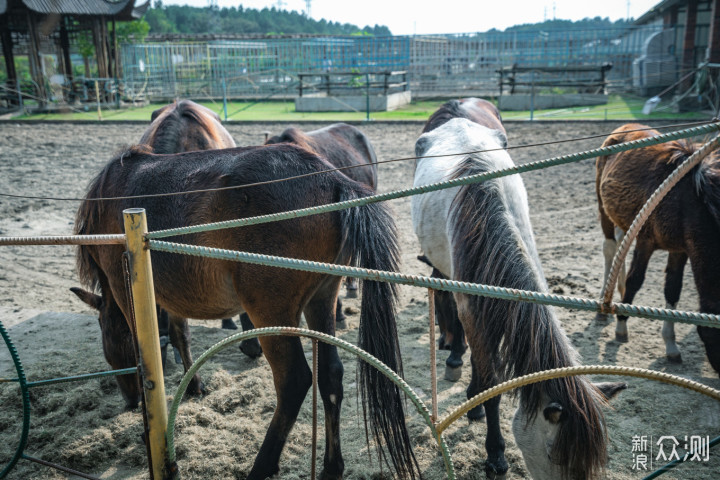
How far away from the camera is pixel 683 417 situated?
3279mm

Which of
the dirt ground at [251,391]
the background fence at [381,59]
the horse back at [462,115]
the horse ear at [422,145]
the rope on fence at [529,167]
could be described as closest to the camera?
the rope on fence at [529,167]

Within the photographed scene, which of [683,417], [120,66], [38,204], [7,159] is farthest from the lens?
[120,66]

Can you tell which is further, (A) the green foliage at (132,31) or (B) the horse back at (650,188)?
(A) the green foliage at (132,31)

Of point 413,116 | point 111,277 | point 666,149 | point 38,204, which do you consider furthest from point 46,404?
point 413,116

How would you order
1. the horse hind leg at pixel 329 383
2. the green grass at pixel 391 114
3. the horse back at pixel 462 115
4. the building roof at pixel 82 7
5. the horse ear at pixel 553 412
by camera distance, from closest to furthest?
the horse ear at pixel 553 412
the horse hind leg at pixel 329 383
the horse back at pixel 462 115
the green grass at pixel 391 114
the building roof at pixel 82 7

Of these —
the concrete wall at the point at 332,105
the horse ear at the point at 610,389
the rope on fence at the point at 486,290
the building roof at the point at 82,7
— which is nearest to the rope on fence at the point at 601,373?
the rope on fence at the point at 486,290

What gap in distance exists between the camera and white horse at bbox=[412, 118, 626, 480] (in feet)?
6.72

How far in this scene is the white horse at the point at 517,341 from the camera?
2049 millimetres

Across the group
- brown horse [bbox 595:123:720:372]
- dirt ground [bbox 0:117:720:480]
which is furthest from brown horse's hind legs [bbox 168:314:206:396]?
brown horse [bbox 595:123:720:372]

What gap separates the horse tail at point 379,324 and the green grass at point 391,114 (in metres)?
12.5

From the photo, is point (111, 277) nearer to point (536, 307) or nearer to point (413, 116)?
point (536, 307)

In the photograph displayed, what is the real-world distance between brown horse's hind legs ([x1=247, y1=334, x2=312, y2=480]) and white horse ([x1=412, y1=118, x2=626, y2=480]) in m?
0.90

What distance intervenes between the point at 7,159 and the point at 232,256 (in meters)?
11.4

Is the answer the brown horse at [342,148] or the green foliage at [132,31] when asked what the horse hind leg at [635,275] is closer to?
the brown horse at [342,148]
